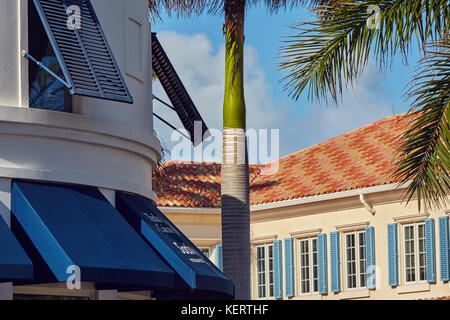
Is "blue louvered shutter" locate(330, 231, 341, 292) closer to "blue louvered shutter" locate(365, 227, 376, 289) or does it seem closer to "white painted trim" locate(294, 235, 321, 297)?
"white painted trim" locate(294, 235, 321, 297)

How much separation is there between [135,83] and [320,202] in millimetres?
15928

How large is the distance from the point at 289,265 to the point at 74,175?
60.7ft

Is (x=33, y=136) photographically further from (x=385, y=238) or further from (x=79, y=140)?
(x=385, y=238)

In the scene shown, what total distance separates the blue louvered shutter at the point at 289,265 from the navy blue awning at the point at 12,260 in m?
19.9

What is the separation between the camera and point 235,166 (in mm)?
22750

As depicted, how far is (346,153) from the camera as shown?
1421 inches

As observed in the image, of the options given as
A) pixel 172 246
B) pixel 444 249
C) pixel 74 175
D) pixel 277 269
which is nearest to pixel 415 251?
pixel 444 249

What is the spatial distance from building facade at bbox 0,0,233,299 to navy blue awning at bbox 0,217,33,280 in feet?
0.05

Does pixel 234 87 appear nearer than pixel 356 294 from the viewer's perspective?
Yes

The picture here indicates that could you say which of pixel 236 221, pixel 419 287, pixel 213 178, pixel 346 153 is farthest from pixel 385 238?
pixel 236 221

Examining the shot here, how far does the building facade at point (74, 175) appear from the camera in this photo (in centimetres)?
1565

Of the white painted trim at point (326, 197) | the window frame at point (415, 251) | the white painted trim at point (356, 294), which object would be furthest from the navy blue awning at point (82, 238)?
the white painted trim at point (356, 294)

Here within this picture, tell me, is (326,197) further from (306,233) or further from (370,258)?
(370,258)
